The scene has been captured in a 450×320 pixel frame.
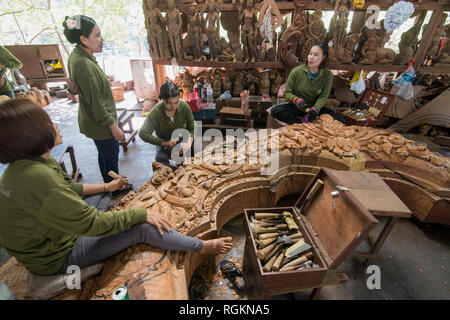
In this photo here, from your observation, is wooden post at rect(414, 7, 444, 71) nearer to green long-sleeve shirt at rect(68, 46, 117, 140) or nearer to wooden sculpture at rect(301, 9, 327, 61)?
wooden sculpture at rect(301, 9, 327, 61)

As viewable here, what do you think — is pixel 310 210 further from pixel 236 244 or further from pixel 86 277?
pixel 86 277

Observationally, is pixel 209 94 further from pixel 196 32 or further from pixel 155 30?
pixel 155 30

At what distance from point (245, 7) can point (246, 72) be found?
127 cm

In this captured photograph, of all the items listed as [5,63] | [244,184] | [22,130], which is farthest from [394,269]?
[5,63]

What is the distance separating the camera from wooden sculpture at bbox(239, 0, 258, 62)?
4.23 m

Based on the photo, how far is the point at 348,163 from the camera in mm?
2510

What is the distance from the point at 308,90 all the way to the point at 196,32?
2706 mm

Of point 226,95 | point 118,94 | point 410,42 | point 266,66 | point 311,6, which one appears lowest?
point 118,94

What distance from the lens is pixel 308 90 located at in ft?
11.2

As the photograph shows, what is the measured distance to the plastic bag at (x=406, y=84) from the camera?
4.30 m

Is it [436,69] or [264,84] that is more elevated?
[436,69]

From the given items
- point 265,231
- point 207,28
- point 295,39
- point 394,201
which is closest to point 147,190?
point 265,231

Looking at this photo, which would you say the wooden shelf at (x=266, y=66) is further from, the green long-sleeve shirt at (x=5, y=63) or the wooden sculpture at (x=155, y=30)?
the green long-sleeve shirt at (x=5, y=63)

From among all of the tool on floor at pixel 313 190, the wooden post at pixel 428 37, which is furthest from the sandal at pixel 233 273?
the wooden post at pixel 428 37
